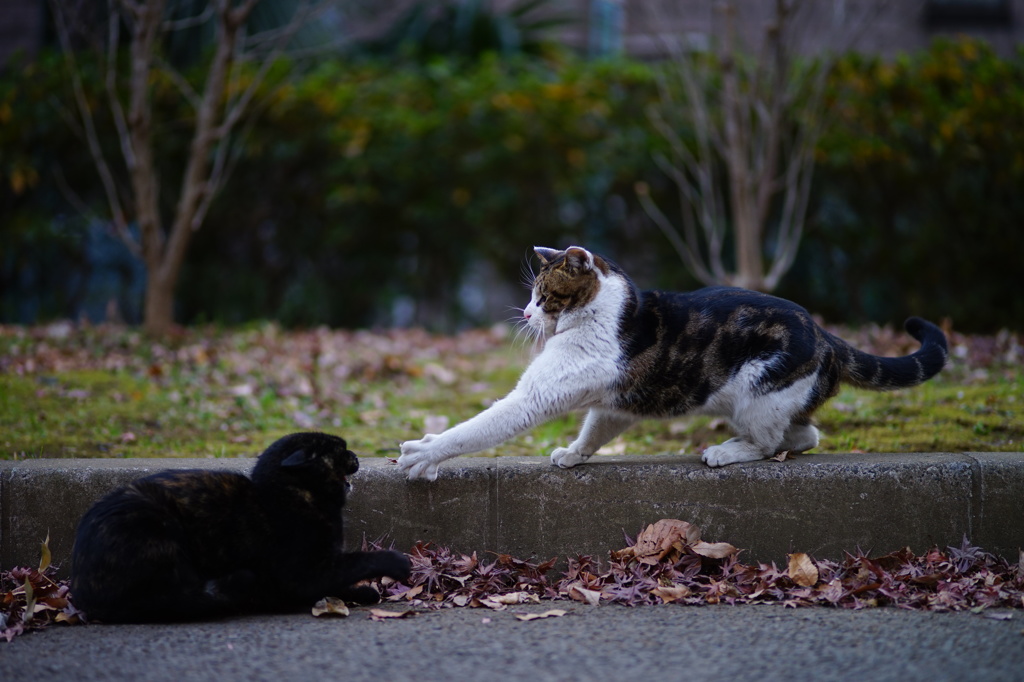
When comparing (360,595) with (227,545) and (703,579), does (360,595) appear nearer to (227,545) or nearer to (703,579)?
(227,545)

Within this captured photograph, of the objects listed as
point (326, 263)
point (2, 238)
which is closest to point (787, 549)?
point (326, 263)

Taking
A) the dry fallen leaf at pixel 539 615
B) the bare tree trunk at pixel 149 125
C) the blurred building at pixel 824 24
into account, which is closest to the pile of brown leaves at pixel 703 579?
the dry fallen leaf at pixel 539 615

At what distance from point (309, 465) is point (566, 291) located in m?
1.26

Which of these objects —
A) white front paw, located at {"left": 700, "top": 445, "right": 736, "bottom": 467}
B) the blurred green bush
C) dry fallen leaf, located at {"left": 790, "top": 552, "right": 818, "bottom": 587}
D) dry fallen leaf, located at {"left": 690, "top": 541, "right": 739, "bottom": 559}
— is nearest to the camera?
dry fallen leaf, located at {"left": 790, "top": 552, "right": 818, "bottom": 587}

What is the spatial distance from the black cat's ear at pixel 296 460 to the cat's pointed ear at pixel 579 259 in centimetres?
133

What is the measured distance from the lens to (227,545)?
310 cm

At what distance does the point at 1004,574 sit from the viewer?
3.33 m

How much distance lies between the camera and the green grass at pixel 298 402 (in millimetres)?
4574

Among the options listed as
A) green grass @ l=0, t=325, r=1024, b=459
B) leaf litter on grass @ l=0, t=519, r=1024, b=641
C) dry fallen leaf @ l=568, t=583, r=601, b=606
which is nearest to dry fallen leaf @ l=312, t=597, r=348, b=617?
leaf litter on grass @ l=0, t=519, r=1024, b=641

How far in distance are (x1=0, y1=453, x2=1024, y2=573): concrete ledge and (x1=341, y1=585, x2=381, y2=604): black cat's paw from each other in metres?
0.36

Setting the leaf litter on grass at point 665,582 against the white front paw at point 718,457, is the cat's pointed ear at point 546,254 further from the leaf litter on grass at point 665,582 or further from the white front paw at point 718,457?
the leaf litter on grass at point 665,582

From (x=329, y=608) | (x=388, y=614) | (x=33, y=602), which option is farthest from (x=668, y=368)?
(x=33, y=602)

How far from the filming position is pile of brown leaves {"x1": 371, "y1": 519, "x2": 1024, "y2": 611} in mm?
3137

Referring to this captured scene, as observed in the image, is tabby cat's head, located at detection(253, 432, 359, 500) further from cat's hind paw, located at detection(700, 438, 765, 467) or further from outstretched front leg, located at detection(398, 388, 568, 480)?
cat's hind paw, located at detection(700, 438, 765, 467)
